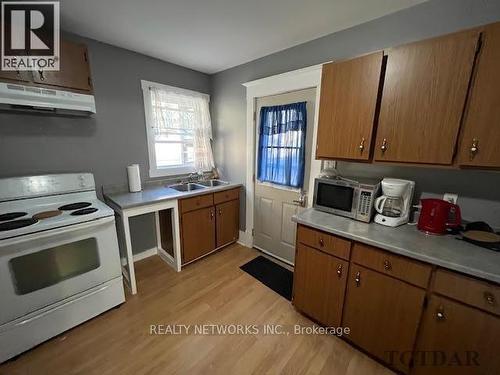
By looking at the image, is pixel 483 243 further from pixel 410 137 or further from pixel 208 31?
pixel 208 31

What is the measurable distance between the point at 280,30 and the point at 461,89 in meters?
1.49

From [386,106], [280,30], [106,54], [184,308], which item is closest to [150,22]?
[106,54]

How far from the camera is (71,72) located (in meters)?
1.77

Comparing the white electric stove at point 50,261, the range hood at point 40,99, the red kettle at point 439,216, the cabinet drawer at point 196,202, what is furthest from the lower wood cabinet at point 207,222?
the red kettle at point 439,216

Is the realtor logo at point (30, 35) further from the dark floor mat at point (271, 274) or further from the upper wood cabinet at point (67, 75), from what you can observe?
the dark floor mat at point (271, 274)

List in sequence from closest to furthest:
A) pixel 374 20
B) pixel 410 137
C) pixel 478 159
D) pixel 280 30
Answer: pixel 478 159 → pixel 410 137 → pixel 374 20 → pixel 280 30

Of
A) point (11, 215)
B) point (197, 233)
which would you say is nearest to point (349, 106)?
point (197, 233)

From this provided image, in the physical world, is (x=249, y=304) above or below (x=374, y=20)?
below

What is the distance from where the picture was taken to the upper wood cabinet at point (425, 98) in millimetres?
1190

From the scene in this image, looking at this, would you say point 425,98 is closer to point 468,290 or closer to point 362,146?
point 362,146

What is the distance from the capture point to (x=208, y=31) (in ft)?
6.25

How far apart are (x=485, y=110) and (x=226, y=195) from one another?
7.82 feet

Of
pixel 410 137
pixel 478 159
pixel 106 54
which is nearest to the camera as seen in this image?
pixel 478 159

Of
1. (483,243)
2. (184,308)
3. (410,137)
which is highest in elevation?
(410,137)
